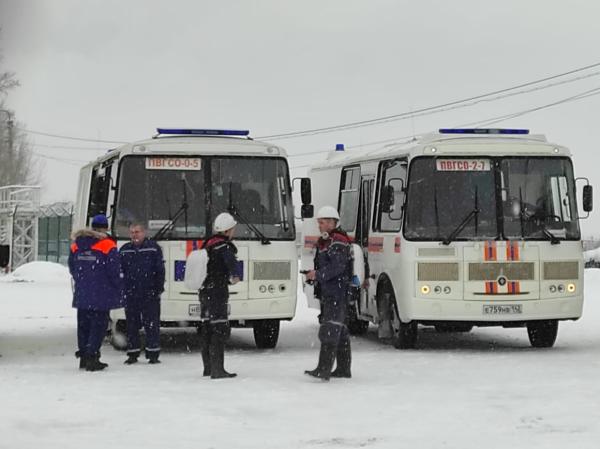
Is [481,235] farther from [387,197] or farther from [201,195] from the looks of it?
[201,195]

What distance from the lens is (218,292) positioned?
14.2 metres

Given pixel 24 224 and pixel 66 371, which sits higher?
pixel 24 224

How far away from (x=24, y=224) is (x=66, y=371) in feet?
178

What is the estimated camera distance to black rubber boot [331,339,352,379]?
14.0 m

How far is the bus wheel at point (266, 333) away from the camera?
59.1 ft

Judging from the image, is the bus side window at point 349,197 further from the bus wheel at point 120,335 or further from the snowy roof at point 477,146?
the bus wheel at point 120,335

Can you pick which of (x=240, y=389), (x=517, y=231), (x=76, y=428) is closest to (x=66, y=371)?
(x=240, y=389)

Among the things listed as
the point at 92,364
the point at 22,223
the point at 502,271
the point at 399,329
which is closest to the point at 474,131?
the point at 502,271

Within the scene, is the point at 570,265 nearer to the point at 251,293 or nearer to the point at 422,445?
the point at 251,293

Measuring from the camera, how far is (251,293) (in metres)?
17.4

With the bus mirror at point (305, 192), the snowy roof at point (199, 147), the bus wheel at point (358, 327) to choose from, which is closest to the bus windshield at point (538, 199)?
the bus mirror at point (305, 192)

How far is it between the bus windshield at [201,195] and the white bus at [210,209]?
0.01 metres

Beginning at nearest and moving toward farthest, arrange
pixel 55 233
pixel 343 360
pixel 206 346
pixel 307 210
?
pixel 343 360 → pixel 206 346 → pixel 307 210 → pixel 55 233

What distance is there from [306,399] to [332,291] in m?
1.79
